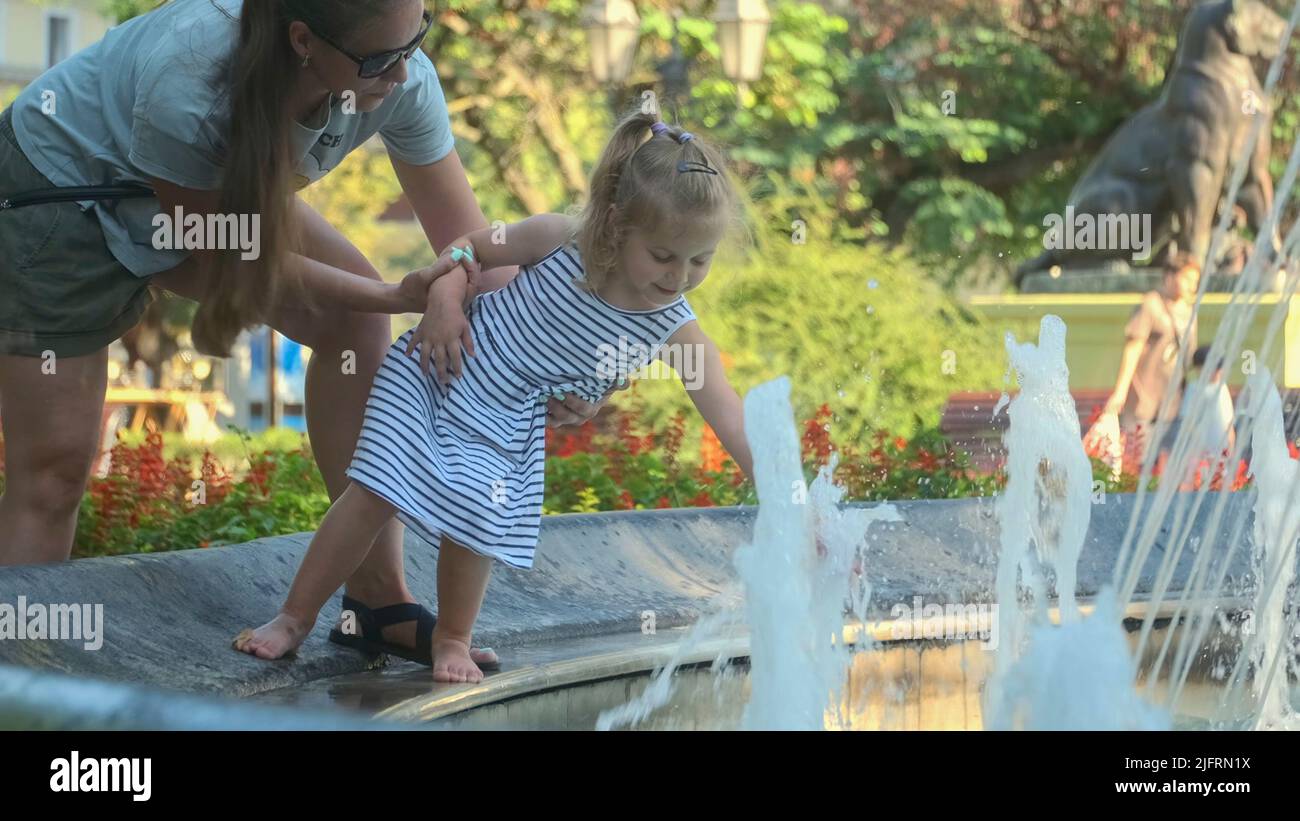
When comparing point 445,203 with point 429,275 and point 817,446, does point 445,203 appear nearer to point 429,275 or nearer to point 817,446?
point 429,275

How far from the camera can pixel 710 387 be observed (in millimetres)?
2988

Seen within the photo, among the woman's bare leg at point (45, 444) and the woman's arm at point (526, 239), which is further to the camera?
the woman's arm at point (526, 239)

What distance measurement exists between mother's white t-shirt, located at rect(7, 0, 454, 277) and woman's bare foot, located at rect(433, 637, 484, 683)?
0.78 metres

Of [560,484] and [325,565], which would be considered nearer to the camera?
[325,565]

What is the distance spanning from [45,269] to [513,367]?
78 centimetres

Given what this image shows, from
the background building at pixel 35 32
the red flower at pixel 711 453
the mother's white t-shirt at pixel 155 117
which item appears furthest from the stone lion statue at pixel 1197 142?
the background building at pixel 35 32

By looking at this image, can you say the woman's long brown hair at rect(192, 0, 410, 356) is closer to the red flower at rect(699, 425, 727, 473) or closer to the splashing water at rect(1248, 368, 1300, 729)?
the splashing water at rect(1248, 368, 1300, 729)

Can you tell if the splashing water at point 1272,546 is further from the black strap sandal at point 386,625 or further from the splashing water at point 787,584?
the black strap sandal at point 386,625

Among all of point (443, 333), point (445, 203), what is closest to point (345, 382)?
point (443, 333)

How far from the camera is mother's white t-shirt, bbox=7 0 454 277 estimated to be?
8.45ft

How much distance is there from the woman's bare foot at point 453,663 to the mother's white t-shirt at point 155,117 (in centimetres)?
78

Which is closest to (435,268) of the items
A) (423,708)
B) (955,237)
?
(423,708)

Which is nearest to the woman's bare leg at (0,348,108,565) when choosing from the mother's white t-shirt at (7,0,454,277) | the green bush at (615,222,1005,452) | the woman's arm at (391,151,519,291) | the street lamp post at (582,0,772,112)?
the mother's white t-shirt at (7,0,454,277)

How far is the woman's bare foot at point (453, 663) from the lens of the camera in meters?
2.78
